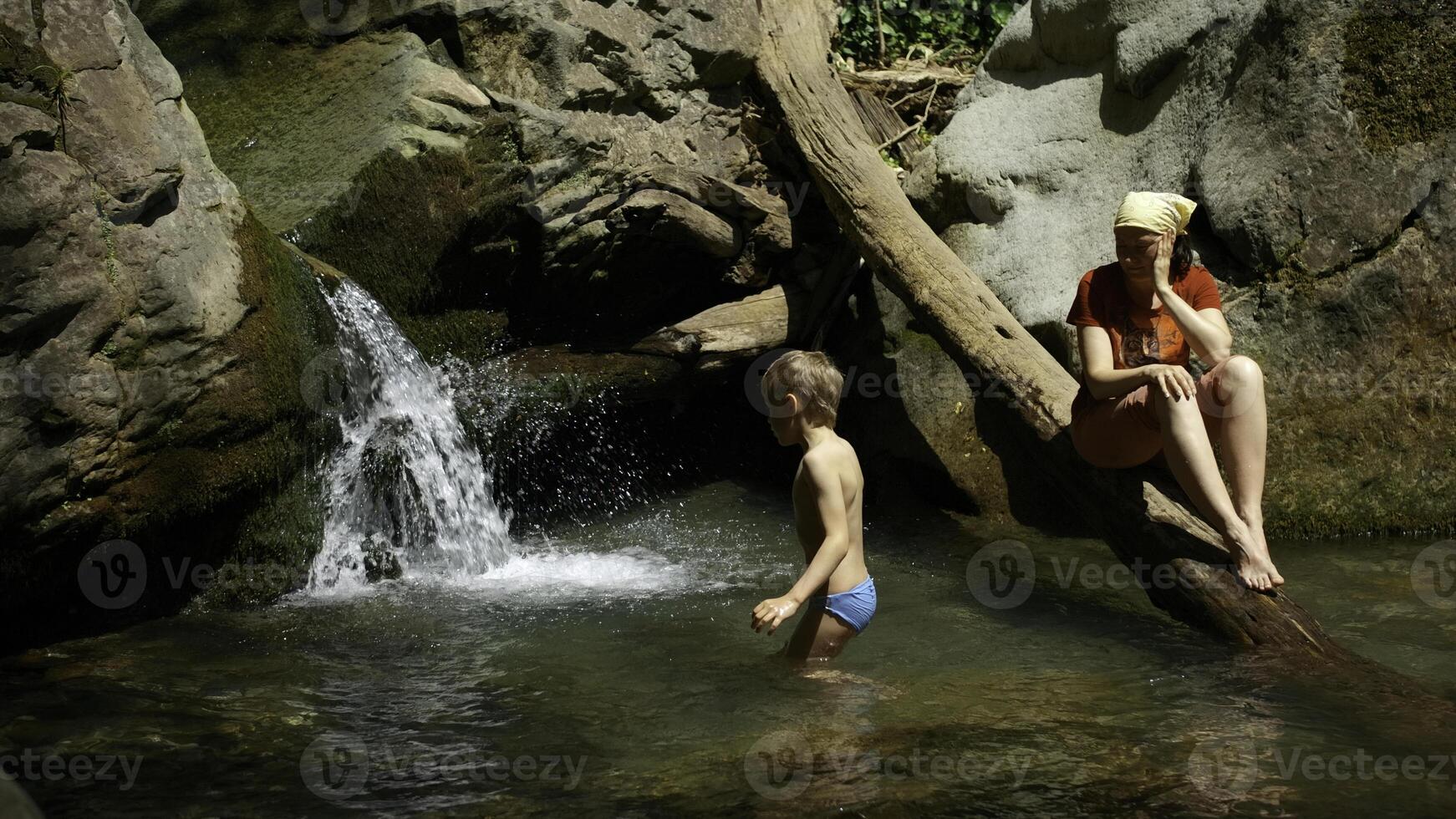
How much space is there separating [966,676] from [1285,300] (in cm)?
289

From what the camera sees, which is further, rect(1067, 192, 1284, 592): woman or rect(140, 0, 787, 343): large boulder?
rect(140, 0, 787, 343): large boulder

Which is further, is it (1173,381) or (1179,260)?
(1179,260)

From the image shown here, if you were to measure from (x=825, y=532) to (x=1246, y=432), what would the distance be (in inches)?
62.2

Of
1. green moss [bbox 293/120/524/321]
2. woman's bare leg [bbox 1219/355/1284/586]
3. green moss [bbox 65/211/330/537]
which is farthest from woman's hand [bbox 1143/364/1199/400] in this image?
green moss [bbox 65/211/330/537]

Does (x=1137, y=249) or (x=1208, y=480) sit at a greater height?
(x=1137, y=249)

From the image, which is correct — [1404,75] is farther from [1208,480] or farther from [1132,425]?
[1208,480]

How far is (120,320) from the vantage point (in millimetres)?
4652

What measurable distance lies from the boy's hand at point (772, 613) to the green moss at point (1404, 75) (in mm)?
4017

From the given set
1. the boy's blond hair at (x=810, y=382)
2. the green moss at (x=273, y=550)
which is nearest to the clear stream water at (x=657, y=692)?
the green moss at (x=273, y=550)

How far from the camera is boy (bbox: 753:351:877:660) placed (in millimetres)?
4078

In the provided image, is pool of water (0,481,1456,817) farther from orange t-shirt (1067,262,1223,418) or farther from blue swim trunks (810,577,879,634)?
orange t-shirt (1067,262,1223,418)

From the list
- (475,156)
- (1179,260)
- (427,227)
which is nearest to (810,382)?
(1179,260)

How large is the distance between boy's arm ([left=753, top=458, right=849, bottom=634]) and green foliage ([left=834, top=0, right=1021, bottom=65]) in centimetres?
673

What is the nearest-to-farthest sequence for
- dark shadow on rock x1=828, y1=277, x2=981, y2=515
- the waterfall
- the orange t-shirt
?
the orange t-shirt
the waterfall
dark shadow on rock x1=828, y1=277, x2=981, y2=515
